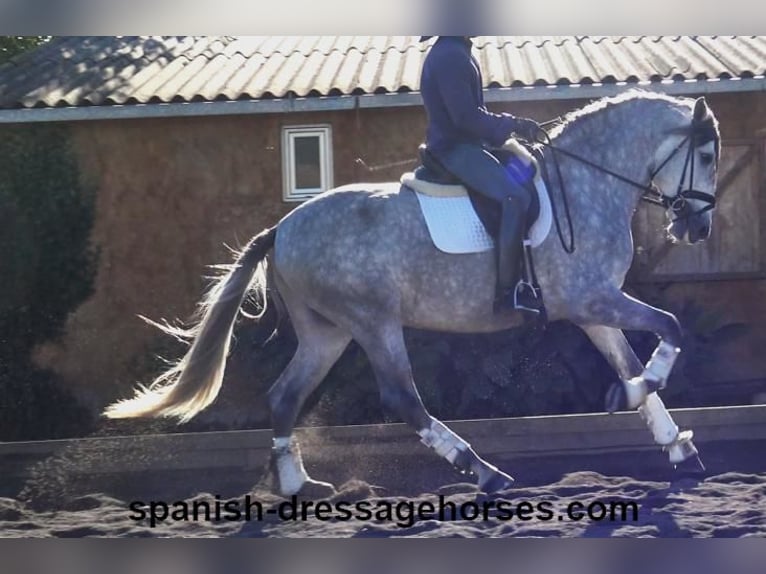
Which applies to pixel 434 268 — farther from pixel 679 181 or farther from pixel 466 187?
pixel 679 181

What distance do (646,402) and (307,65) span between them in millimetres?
2185

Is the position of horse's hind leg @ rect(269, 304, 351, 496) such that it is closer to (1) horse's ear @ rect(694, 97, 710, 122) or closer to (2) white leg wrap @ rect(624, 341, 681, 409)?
(2) white leg wrap @ rect(624, 341, 681, 409)

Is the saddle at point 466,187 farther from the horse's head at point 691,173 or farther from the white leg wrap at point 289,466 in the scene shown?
the white leg wrap at point 289,466

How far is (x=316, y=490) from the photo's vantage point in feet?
15.4

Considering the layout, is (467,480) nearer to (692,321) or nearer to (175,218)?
(692,321)

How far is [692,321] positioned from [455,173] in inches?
49.4

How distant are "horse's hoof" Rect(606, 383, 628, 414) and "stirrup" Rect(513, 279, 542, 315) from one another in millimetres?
473

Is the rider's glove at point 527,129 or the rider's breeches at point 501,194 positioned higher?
the rider's glove at point 527,129

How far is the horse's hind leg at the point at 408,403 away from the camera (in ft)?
15.6

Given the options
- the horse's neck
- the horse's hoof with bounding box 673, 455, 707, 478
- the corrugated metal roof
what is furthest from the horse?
the horse's hoof with bounding box 673, 455, 707, 478

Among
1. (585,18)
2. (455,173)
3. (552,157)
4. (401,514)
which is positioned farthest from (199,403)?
(585,18)

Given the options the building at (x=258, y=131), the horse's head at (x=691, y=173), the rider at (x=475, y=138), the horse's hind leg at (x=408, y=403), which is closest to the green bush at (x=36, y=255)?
the building at (x=258, y=131)

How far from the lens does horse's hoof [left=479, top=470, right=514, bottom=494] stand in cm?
470

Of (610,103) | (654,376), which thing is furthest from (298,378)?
(610,103)
